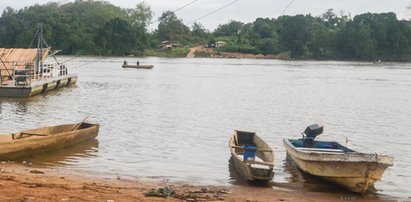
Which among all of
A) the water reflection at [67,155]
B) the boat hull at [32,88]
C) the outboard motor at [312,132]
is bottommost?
the water reflection at [67,155]

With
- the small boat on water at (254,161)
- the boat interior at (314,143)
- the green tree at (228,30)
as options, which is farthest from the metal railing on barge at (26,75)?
the green tree at (228,30)

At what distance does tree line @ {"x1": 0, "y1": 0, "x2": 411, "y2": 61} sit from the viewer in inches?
4791

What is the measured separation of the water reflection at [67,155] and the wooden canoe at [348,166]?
6.78 metres

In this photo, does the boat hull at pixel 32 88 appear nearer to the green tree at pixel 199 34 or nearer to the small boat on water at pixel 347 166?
the small boat on water at pixel 347 166

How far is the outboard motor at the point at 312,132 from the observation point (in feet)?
53.9

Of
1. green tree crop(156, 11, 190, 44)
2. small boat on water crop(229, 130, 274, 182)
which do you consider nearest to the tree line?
green tree crop(156, 11, 190, 44)

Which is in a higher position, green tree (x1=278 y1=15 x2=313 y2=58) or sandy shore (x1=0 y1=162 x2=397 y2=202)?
green tree (x1=278 y1=15 x2=313 y2=58)

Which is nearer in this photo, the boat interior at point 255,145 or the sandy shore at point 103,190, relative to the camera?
the sandy shore at point 103,190

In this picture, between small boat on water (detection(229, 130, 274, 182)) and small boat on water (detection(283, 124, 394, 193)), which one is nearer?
small boat on water (detection(283, 124, 394, 193))

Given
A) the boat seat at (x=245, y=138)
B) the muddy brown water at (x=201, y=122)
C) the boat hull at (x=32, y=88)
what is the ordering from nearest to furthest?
the muddy brown water at (x=201, y=122), the boat seat at (x=245, y=138), the boat hull at (x=32, y=88)

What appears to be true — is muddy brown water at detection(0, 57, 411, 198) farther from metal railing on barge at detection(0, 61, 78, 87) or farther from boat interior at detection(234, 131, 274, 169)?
metal railing on barge at detection(0, 61, 78, 87)

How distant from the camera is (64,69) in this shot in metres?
45.2

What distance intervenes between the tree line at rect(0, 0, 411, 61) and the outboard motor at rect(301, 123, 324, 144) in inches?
4027

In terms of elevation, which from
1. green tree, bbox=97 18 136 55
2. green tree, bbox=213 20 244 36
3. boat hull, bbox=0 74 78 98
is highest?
green tree, bbox=213 20 244 36
